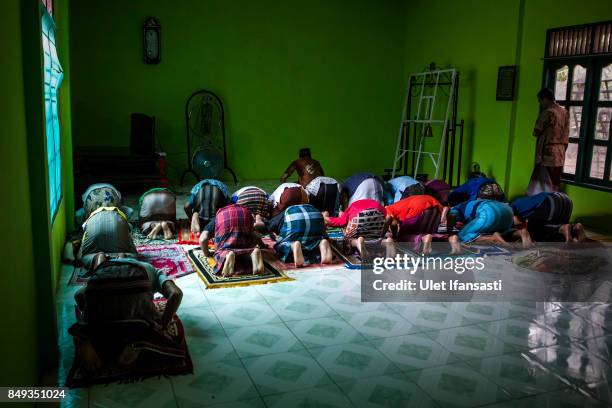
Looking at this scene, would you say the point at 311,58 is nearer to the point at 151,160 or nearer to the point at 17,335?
the point at 151,160

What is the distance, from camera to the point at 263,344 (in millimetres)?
3352

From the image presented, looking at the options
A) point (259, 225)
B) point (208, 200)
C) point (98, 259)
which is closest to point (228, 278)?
point (98, 259)

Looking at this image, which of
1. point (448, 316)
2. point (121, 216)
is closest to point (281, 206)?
point (121, 216)

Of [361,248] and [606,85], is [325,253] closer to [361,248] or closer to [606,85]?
[361,248]

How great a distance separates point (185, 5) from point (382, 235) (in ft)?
18.6

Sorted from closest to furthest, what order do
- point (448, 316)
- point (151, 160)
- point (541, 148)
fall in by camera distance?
point (448, 316), point (541, 148), point (151, 160)

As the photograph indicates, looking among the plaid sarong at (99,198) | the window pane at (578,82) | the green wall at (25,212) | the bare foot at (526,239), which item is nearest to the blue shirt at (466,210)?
the bare foot at (526,239)

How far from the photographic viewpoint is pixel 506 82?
25.6ft

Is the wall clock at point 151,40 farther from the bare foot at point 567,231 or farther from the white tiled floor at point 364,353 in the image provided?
the bare foot at point 567,231

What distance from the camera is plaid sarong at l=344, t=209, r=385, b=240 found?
507 centimetres

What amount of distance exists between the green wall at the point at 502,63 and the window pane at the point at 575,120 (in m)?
0.58

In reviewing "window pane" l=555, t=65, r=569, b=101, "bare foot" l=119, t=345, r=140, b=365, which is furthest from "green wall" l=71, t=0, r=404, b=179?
"bare foot" l=119, t=345, r=140, b=365

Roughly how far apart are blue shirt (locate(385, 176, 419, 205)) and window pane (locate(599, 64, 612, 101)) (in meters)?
2.36

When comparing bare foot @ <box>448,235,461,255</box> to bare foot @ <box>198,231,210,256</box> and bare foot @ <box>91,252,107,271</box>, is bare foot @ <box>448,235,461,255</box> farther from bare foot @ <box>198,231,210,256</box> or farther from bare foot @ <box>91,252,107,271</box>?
bare foot @ <box>91,252,107,271</box>
